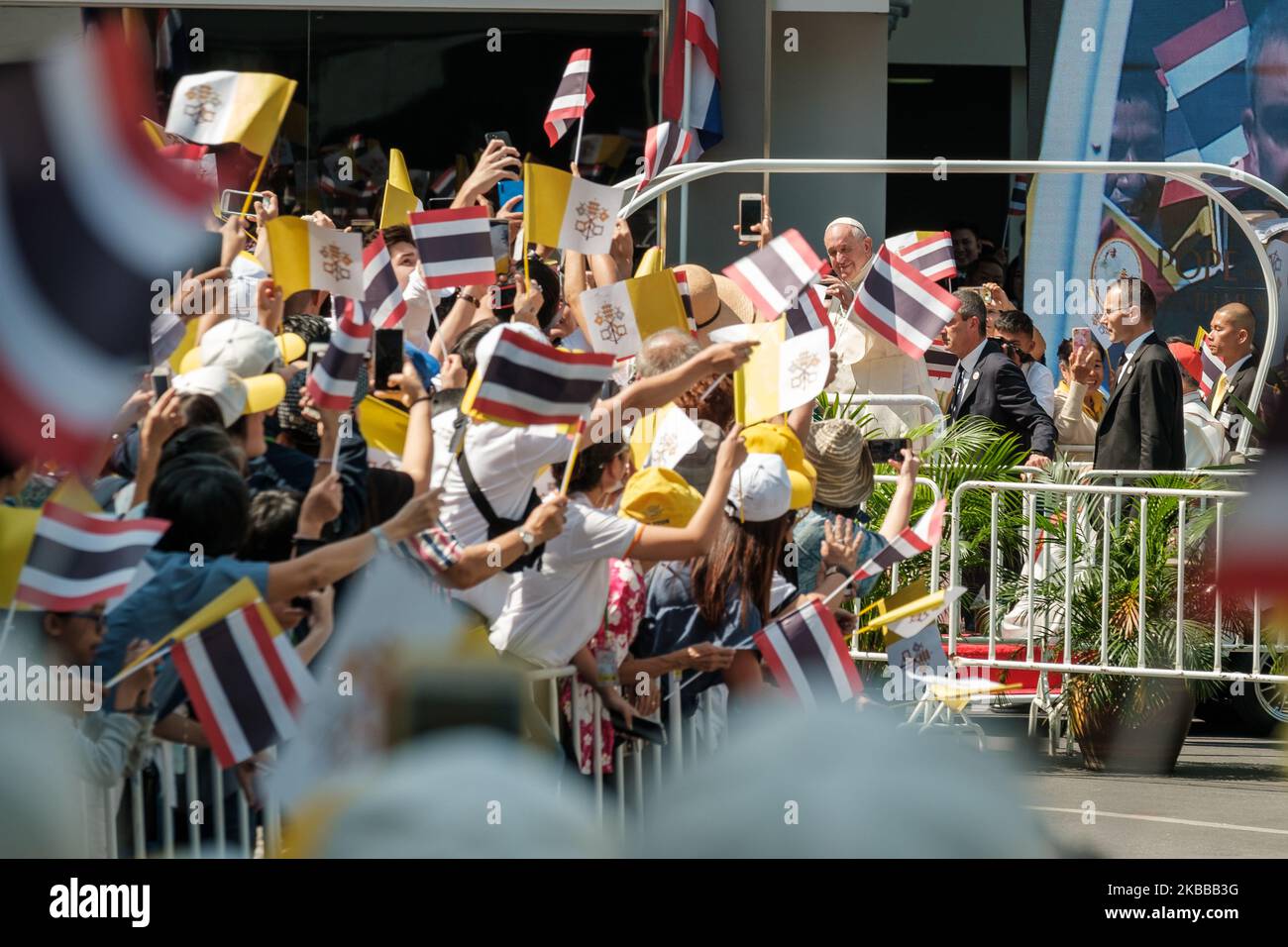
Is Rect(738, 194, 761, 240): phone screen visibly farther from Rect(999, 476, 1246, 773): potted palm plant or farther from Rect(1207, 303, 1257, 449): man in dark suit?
Rect(1207, 303, 1257, 449): man in dark suit

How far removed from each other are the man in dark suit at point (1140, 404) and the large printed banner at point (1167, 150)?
5.87 m

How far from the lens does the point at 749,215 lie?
921 cm

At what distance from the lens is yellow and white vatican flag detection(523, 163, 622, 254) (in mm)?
5816

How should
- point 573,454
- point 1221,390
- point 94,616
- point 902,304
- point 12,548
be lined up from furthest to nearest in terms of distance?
point 1221,390 → point 902,304 → point 573,454 → point 94,616 → point 12,548

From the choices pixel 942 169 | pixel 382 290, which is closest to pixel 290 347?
pixel 382 290

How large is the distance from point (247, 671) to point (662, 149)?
4887mm

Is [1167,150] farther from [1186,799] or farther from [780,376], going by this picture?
[780,376]

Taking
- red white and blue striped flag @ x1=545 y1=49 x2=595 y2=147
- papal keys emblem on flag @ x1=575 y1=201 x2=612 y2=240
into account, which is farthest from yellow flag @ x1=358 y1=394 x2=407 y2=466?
red white and blue striped flag @ x1=545 y1=49 x2=595 y2=147

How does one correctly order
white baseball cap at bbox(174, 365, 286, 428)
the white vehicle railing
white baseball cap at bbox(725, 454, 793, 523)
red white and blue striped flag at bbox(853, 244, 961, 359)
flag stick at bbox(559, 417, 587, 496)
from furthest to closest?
the white vehicle railing → red white and blue striped flag at bbox(853, 244, 961, 359) → white baseball cap at bbox(725, 454, 793, 523) → flag stick at bbox(559, 417, 587, 496) → white baseball cap at bbox(174, 365, 286, 428)

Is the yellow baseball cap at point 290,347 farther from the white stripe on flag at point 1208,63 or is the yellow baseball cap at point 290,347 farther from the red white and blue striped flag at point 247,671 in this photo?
the white stripe on flag at point 1208,63

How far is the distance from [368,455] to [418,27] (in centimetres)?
956

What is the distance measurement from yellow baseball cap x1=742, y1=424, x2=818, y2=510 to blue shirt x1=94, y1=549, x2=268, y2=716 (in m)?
1.97

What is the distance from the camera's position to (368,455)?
A: 4793mm
